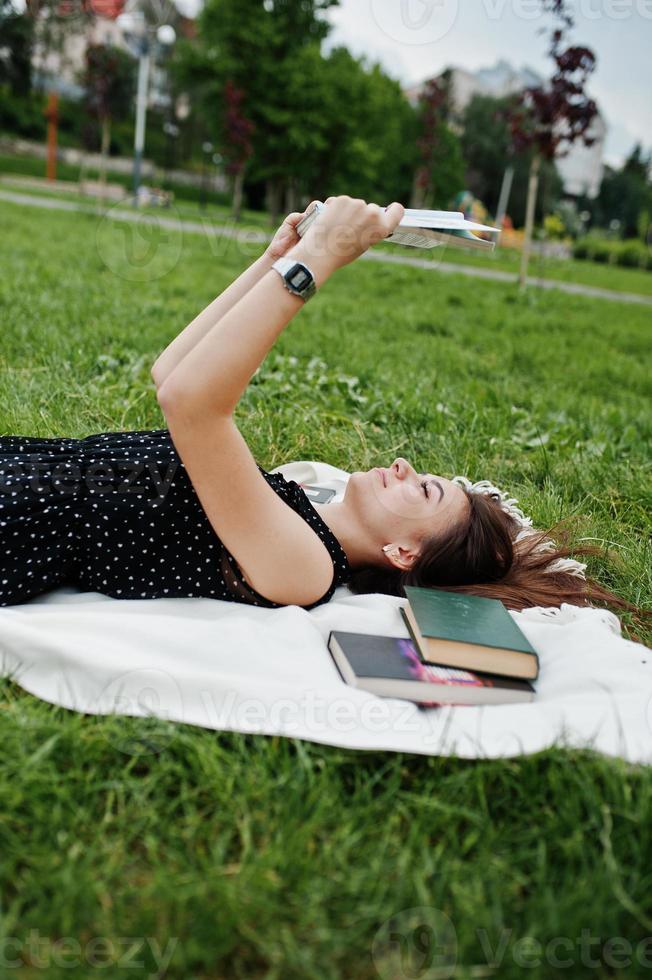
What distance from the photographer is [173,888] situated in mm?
→ 1339

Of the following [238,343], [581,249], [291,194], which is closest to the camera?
[238,343]

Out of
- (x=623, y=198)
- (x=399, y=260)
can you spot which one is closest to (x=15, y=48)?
(x=399, y=260)

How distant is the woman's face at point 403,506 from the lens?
229cm

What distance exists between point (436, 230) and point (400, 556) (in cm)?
93

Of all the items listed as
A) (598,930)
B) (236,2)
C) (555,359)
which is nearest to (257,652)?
(598,930)

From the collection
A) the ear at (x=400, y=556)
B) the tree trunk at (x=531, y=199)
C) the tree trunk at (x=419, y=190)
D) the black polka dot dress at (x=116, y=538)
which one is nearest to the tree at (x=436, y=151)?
the tree trunk at (x=419, y=190)

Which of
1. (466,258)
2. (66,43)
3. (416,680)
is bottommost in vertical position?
(416,680)

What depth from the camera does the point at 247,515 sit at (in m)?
1.91

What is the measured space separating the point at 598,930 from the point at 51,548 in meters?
1.59

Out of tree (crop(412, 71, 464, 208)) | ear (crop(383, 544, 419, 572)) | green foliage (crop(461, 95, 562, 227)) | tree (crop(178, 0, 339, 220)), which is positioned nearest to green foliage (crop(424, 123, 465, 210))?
tree (crop(412, 71, 464, 208))

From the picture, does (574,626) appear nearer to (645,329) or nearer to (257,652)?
(257,652)

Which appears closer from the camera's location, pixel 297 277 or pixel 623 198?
pixel 297 277

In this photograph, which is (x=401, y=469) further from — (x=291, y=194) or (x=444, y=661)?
(x=291, y=194)

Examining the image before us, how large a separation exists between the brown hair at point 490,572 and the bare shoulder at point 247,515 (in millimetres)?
314
